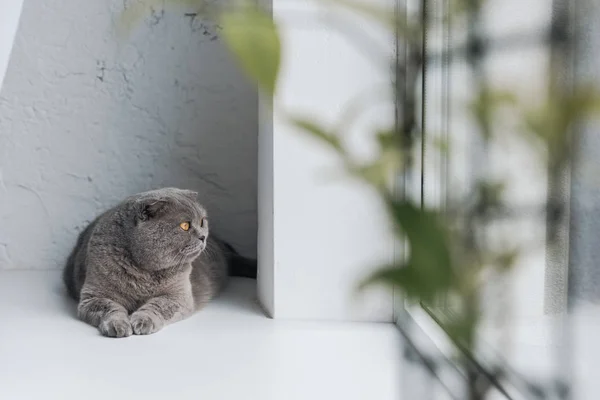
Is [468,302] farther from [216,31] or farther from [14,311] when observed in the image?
[216,31]

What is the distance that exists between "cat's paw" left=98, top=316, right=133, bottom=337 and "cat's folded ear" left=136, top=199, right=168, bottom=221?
0.25 meters

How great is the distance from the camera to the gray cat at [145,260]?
1818 millimetres

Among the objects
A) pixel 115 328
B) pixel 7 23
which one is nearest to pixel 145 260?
pixel 115 328

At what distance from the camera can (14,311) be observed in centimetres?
193

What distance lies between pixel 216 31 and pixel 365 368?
1226mm

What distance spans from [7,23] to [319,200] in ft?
2.52

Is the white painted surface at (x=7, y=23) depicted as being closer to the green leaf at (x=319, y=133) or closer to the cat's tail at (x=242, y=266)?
the cat's tail at (x=242, y=266)

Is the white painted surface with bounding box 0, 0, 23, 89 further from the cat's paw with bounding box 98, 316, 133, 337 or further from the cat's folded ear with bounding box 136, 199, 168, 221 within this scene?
the cat's paw with bounding box 98, 316, 133, 337

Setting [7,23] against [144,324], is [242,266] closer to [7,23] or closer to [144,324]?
[144,324]

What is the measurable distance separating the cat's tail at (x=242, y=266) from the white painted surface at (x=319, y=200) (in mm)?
428

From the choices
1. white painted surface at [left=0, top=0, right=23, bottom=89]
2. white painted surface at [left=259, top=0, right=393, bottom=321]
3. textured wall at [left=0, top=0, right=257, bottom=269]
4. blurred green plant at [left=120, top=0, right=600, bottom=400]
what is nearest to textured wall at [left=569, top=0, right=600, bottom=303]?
blurred green plant at [left=120, top=0, right=600, bottom=400]

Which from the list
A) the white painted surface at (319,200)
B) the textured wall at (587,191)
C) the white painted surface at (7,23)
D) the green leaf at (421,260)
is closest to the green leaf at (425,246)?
the green leaf at (421,260)

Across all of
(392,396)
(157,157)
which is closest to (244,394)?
(392,396)

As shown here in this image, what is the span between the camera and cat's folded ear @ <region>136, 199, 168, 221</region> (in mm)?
1837
